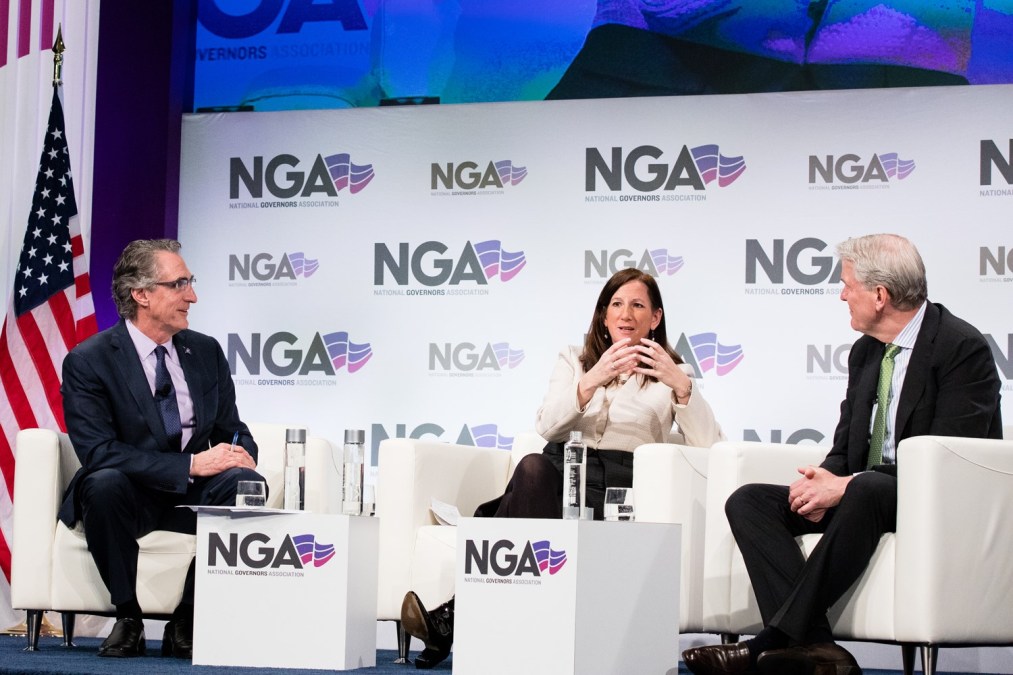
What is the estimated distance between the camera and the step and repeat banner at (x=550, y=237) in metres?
5.29

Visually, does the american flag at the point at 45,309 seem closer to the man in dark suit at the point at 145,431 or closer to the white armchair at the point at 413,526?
the man in dark suit at the point at 145,431

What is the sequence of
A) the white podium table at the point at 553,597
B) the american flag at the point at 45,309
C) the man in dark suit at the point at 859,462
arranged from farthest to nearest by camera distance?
1. the american flag at the point at 45,309
2. the man in dark suit at the point at 859,462
3. the white podium table at the point at 553,597

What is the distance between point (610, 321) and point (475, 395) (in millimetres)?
1458

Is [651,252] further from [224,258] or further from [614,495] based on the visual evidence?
[614,495]

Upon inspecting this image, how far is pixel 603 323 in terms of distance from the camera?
438 centimetres

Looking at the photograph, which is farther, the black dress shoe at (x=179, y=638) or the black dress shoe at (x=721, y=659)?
the black dress shoe at (x=179, y=638)

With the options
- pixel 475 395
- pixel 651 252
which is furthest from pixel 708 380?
pixel 475 395

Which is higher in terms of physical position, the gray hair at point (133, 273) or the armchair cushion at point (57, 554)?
the gray hair at point (133, 273)

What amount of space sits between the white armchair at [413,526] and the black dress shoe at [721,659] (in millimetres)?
943

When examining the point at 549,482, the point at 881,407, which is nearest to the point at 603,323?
the point at 549,482

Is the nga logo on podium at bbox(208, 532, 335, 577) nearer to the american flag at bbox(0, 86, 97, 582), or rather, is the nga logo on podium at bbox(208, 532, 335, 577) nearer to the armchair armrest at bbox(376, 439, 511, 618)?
the armchair armrest at bbox(376, 439, 511, 618)

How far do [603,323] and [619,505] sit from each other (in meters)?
1.33

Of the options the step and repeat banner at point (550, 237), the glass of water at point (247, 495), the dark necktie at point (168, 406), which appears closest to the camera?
the glass of water at point (247, 495)

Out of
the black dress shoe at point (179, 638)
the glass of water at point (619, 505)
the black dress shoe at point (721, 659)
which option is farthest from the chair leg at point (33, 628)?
the black dress shoe at point (721, 659)
